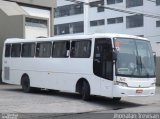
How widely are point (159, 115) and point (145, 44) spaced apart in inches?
189

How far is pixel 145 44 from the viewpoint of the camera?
63.1 ft

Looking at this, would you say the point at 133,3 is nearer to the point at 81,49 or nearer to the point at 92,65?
the point at 81,49

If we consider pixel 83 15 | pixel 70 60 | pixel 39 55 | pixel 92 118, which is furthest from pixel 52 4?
pixel 83 15

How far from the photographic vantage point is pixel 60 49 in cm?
2128

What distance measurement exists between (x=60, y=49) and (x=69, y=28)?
2476 inches

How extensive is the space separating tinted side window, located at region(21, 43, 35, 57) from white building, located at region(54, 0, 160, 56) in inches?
1432

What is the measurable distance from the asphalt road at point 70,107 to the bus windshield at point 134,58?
1458 mm

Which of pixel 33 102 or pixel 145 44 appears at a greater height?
pixel 145 44

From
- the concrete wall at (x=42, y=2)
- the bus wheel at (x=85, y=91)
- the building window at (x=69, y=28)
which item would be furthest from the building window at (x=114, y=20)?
the bus wheel at (x=85, y=91)

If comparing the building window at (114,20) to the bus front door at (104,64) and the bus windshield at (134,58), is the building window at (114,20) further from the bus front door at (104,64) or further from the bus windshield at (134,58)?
the bus front door at (104,64)

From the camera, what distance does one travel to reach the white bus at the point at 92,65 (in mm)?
18062

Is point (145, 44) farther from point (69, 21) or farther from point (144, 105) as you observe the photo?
point (69, 21)

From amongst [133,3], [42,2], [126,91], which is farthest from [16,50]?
[133,3]

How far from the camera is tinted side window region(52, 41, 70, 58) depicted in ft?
68.4
